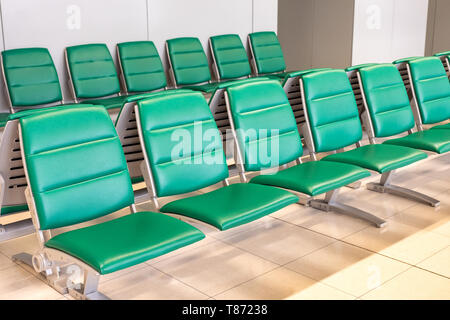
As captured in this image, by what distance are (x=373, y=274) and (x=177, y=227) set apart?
0.99m

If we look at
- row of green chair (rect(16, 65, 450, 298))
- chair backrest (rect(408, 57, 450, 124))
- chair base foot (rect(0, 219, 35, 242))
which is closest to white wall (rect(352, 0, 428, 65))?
chair backrest (rect(408, 57, 450, 124))

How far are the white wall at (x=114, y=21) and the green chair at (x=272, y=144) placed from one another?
7.67 feet

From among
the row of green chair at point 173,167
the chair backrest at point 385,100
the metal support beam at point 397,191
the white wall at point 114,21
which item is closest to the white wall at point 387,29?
the white wall at point 114,21

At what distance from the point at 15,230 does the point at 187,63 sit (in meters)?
2.95

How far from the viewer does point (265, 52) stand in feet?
19.1

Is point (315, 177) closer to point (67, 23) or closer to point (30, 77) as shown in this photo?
point (30, 77)

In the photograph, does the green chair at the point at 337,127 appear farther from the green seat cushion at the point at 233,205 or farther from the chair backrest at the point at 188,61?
the chair backrest at the point at 188,61

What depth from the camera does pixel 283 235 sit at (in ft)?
10.1

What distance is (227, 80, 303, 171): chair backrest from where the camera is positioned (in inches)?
113

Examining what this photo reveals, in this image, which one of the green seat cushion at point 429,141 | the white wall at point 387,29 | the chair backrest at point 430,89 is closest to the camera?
the green seat cushion at point 429,141

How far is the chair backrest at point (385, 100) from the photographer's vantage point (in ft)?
11.7

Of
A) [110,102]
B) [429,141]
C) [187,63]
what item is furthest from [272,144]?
[187,63]

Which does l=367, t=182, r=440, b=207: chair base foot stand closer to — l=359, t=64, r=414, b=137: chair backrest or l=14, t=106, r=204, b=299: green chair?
l=359, t=64, r=414, b=137: chair backrest

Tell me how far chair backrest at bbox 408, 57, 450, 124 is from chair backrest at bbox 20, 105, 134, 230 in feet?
7.78
